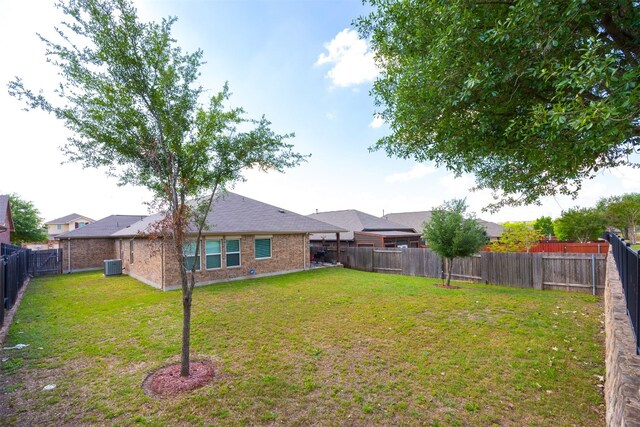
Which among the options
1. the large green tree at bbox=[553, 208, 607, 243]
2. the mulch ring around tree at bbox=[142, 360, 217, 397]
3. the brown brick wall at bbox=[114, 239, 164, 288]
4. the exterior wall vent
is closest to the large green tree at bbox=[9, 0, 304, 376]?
the mulch ring around tree at bbox=[142, 360, 217, 397]

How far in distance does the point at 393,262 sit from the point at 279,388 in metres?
14.2

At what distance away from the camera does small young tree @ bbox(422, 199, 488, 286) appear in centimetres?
1205

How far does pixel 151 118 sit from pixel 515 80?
5.81 meters

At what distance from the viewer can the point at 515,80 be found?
3.95m

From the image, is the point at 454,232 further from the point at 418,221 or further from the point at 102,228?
the point at 418,221

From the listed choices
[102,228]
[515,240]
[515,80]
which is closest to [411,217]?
[515,240]

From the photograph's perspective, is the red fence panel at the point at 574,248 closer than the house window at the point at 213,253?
No

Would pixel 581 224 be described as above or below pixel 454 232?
below

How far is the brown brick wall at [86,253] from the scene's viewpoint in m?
19.0

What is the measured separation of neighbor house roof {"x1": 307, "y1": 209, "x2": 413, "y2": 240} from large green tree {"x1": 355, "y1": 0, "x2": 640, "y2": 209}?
759 inches

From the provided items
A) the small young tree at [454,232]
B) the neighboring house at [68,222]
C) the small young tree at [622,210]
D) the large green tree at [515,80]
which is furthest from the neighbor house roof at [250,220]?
the neighboring house at [68,222]

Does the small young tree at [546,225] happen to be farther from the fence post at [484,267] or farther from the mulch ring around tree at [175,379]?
the mulch ring around tree at [175,379]

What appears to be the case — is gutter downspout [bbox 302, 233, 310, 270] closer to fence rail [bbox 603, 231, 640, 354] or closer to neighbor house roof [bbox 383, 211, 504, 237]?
fence rail [bbox 603, 231, 640, 354]

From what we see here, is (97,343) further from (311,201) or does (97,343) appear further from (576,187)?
(311,201)
